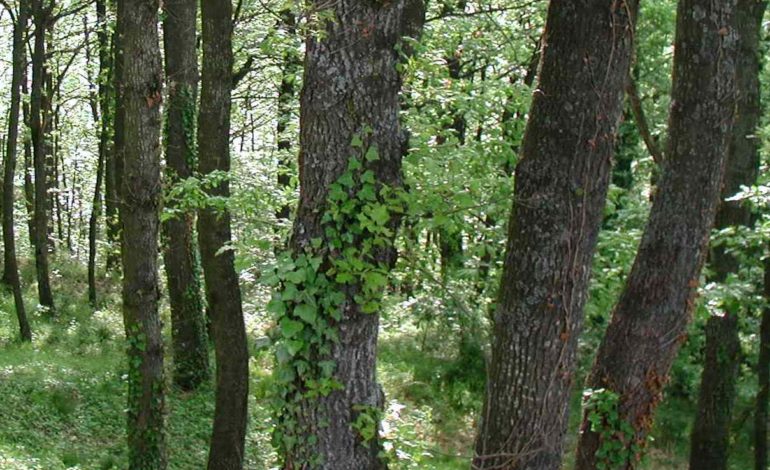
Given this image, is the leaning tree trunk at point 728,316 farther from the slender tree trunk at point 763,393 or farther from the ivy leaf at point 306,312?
the ivy leaf at point 306,312

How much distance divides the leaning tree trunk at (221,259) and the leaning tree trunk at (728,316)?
566cm

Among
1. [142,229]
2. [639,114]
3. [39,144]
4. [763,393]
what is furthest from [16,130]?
[763,393]

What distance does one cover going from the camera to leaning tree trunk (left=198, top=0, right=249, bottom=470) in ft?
30.6

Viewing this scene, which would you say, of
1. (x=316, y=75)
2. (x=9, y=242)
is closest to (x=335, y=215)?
(x=316, y=75)

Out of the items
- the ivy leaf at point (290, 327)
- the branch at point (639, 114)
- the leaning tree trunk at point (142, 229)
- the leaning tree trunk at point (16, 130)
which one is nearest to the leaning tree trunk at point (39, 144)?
the leaning tree trunk at point (16, 130)

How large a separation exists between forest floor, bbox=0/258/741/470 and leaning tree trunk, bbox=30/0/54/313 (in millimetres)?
746

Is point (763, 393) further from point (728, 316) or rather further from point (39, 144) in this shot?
point (39, 144)

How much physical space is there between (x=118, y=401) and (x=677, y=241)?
8582mm

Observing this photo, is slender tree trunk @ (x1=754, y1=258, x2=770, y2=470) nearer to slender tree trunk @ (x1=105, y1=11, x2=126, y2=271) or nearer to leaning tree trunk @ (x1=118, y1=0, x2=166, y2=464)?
leaning tree trunk @ (x1=118, y1=0, x2=166, y2=464)

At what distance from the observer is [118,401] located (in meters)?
12.5

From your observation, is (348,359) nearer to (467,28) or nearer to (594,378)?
(594,378)

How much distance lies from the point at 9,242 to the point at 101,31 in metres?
4.90

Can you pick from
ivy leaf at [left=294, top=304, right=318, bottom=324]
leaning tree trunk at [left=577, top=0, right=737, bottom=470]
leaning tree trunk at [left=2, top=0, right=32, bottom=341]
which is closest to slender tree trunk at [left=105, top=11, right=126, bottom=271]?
leaning tree trunk at [left=2, top=0, right=32, bottom=341]

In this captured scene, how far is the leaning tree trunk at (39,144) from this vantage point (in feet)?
50.6
